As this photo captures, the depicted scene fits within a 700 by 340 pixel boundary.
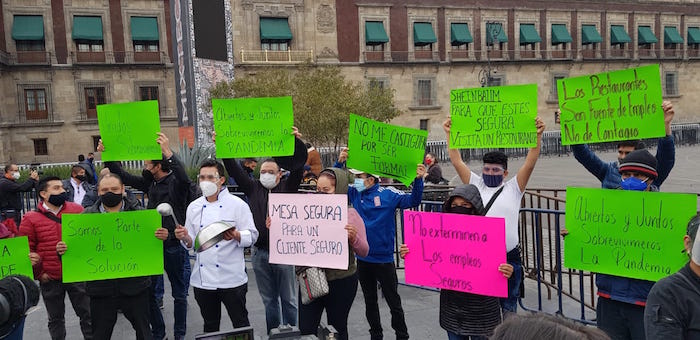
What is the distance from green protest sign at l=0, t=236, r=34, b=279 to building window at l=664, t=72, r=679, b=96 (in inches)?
2039

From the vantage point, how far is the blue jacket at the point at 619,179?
3.33 m

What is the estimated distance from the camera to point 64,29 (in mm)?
30859

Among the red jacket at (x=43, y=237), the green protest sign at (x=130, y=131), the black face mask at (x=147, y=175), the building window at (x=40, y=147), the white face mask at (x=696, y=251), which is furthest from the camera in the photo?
the building window at (x=40, y=147)

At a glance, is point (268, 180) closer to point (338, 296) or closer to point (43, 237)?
point (338, 296)

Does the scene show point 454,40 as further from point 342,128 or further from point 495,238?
point 495,238

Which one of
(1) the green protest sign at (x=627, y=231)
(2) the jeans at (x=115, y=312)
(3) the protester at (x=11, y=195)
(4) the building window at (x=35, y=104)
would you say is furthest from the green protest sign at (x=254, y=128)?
(4) the building window at (x=35, y=104)

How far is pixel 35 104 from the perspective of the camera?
30531 millimetres

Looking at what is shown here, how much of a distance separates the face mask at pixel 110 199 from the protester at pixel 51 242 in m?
→ 0.60

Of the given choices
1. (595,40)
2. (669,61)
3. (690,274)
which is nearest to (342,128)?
(690,274)

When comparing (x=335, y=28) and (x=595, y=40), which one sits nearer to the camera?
(x=335, y=28)

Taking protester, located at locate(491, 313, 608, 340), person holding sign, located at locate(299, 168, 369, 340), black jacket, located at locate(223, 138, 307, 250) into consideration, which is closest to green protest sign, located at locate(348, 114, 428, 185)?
black jacket, located at locate(223, 138, 307, 250)

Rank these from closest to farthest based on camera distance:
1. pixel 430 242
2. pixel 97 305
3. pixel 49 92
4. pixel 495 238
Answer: pixel 495 238
pixel 430 242
pixel 97 305
pixel 49 92

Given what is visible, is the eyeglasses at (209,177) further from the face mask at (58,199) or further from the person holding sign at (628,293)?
the person holding sign at (628,293)

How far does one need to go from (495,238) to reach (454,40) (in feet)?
122
